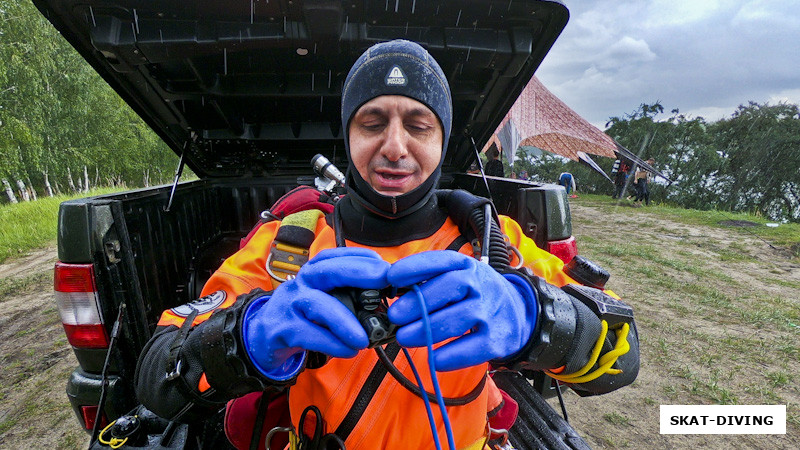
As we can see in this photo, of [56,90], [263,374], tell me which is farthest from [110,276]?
[56,90]

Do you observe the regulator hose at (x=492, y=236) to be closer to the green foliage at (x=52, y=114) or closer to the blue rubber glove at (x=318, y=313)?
the blue rubber glove at (x=318, y=313)

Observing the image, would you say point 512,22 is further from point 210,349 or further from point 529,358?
point 210,349

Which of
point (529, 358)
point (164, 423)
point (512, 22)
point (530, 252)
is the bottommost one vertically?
point (164, 423)

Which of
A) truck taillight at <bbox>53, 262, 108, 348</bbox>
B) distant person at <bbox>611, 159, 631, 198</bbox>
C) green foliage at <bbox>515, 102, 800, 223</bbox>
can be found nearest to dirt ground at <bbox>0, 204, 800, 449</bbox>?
truck taillight at <bbox>53, 262, 108, 348</bbox>

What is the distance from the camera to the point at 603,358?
1229mm

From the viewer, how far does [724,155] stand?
3120cm

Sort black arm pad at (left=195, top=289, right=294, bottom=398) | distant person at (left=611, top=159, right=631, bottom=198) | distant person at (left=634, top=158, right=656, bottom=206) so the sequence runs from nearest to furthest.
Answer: black arm pad at (left=195, top=289, right=294, bottom=398) → distant person at (left=634, top=158, right=656, bottom=206) → distant person at (left=611, top=159, right=631, bottom=198)

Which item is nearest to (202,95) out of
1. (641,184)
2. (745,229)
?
(745,229)

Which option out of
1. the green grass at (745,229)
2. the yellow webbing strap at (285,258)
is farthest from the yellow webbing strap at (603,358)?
the green grass at (745,229)

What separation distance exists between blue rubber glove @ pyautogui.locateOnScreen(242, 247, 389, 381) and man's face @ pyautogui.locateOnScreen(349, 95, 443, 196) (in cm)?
56

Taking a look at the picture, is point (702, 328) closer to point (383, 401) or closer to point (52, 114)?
point (383, 401)

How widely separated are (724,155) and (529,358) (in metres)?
39.8

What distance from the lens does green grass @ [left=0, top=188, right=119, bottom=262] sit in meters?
8.20

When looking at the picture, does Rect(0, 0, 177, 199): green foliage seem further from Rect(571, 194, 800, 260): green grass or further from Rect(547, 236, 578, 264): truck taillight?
Rect(571, 194, 800, 260): green grass
